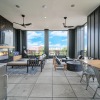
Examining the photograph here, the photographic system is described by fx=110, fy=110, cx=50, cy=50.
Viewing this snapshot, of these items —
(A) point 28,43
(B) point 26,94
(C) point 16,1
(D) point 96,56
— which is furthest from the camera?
(A) point 28,43

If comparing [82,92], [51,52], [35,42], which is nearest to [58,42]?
[51,52]

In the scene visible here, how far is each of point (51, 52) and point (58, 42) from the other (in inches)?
55.0

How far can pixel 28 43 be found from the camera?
12.8 metres

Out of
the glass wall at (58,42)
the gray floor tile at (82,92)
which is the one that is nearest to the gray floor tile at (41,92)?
the gray floor tile at (82,92)

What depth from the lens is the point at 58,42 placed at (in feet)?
41.4

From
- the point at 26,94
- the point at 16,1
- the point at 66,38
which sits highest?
the point at 16,1

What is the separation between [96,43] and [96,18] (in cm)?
131

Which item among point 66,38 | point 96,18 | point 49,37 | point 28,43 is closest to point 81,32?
point 66,38

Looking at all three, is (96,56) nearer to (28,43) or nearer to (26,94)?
(26,94)

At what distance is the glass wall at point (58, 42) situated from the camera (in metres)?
12.5

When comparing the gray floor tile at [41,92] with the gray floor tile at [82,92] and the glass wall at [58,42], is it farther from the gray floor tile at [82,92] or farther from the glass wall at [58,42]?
the glass wall at [58,42]

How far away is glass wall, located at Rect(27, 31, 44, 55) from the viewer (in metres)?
12.6

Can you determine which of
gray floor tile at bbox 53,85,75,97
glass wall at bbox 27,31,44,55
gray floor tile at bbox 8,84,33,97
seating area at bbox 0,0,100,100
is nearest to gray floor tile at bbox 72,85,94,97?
seating area at bbox 0,0,100,100

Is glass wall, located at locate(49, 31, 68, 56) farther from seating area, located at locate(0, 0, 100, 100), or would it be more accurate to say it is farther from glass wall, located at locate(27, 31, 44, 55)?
glass wall, located at locate(27, 31, 44, 55)
